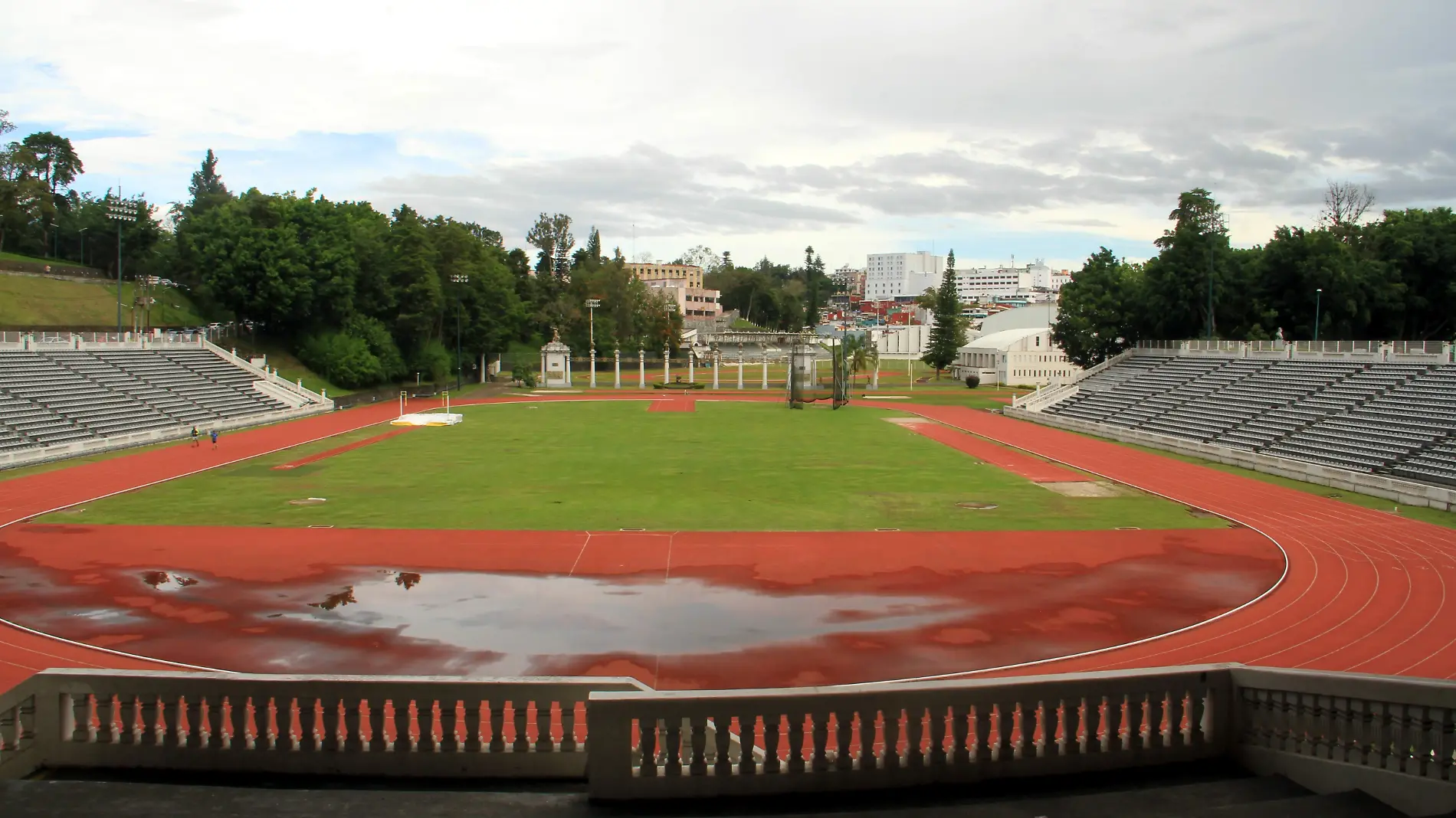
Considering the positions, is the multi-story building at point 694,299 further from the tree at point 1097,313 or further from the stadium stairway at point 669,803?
the stadium stairway at point 669,803

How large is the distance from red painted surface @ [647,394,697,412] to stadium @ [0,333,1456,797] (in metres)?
18.9

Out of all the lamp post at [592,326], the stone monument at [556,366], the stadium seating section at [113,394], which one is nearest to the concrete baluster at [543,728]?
the stadium seating section at [113,394]

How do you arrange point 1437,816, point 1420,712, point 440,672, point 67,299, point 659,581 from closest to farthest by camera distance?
point 1437,816 < point 1420,712 < point 440,672 < point 659,581 < point 67,299

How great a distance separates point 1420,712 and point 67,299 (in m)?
68.3

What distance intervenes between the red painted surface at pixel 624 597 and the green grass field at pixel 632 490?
144 cm

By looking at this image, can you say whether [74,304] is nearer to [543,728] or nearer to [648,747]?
[543,728]

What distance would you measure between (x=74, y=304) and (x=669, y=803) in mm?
64926

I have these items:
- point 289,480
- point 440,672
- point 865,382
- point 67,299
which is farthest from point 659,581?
point 865,382

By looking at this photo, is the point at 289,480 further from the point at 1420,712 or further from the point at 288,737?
the point at 1420,712

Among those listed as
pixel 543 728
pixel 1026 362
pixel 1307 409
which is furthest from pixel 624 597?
pixel 1026 362

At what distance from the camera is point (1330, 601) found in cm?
1584

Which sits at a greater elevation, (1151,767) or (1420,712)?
(1420,712)

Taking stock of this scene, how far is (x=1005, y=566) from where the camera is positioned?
59.3 ft

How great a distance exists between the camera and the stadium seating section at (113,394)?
3356 centimetres
